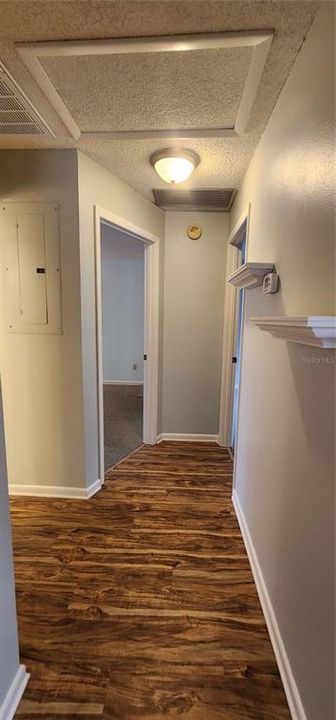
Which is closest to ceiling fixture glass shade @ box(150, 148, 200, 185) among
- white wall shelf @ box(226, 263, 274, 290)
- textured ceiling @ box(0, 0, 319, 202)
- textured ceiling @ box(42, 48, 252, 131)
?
textured ceiling @ box(0, 0, 319, 202)

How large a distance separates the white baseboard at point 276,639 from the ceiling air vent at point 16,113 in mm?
2573

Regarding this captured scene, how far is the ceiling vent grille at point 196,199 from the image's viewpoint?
2.59 metres

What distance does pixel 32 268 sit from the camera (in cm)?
210

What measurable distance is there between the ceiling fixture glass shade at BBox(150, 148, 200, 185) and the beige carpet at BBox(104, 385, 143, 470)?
236 cm

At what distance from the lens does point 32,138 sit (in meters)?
1.87

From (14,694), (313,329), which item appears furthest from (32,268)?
(14,694)

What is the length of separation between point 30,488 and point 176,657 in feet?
5.06

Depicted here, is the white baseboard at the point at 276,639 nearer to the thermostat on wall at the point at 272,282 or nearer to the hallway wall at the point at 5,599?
the hallway wall at the point at 5,599

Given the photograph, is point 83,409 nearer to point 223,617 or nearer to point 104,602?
point 104,602

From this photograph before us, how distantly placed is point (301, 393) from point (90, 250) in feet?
5.61

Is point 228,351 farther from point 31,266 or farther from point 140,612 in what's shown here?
point 140,612

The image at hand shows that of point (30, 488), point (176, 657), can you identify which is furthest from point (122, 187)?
point (176, 657)

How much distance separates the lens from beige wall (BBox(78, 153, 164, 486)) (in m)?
2.07

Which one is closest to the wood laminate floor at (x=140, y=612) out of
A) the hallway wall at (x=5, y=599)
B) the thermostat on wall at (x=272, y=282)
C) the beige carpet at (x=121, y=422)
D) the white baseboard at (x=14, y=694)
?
the white baseboard at (x=14, y=694)
